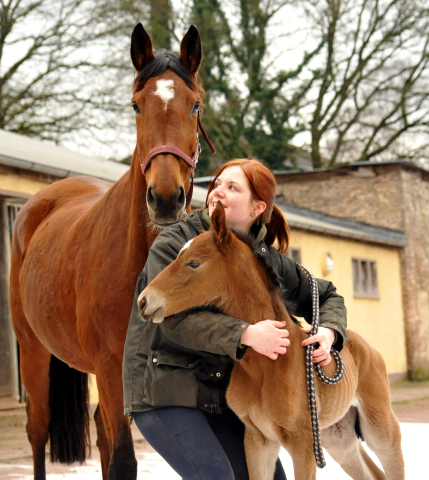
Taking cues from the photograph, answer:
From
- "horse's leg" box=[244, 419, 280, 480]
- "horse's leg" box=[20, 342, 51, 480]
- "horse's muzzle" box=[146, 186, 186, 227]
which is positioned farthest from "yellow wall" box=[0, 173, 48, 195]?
"horse's leg" box=[244, 419, 280, 480]

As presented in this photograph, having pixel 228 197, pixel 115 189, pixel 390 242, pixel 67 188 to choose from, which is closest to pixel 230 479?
pixel 228 197

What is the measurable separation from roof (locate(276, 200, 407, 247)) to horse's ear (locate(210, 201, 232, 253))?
39.9 ft

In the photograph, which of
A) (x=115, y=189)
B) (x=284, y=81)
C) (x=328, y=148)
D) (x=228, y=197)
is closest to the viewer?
(x=228, y=197)

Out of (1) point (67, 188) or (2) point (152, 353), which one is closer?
(2) point (152, 353)

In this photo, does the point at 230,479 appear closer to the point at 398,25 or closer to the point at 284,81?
the point at 284,81

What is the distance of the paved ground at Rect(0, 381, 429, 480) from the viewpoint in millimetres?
5695

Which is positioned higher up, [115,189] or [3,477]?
[115,189]

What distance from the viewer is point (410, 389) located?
51.1 ft

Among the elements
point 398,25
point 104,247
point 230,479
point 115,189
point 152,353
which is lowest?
point 230,479

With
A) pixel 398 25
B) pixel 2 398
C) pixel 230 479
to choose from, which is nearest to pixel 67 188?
pixel 230 479

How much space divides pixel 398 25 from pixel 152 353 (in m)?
26.3

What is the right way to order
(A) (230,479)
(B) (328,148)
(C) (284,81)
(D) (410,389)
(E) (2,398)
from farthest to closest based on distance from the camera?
(B) (328,148), (C) (284,81), (D) (410,389), (E) (2,398), (A) (230,479)

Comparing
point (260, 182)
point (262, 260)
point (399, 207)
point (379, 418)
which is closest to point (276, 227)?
point (260, 182)

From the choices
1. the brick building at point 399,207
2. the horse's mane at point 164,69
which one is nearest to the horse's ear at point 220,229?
the horse's mane at point 164,69
